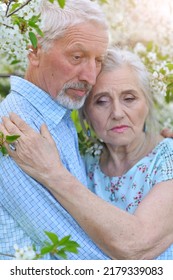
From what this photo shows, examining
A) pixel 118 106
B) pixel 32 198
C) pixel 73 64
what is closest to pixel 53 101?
pixel 73 64

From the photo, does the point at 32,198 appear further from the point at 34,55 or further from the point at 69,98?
the point at 34,55

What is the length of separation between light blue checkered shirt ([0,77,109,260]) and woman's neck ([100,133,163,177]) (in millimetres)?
400

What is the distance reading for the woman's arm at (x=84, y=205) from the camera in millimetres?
3061

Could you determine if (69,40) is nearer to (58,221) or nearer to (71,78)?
(71,78)

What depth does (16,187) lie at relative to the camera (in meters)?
3.10

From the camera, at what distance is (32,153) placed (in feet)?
10.1

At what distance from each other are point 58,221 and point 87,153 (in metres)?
0.85

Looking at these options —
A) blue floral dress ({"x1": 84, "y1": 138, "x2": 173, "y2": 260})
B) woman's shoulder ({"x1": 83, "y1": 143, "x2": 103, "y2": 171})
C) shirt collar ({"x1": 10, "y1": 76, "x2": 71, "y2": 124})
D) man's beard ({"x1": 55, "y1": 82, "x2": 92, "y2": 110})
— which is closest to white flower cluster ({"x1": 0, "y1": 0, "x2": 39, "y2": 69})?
shirt collar ({"x1": 10, "y1": 76, "x2": 71, "y2": 124})

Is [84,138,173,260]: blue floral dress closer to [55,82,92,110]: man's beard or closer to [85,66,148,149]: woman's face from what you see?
[85,66,148,149]: woman's face

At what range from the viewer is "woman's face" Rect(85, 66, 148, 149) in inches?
139

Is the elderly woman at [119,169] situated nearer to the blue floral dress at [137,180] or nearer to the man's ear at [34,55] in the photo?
the blue floral dress at [137,180]

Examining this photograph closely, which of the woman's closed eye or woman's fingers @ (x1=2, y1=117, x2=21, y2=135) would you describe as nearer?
woman's fingers @ (x1=2, y1=117, x2=21, y2=135)

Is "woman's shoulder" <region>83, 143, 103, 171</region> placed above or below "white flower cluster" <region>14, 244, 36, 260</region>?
above

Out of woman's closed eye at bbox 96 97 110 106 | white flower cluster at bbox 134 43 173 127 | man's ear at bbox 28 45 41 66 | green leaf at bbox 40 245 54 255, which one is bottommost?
green leaf at bbox 40 245 54 255
